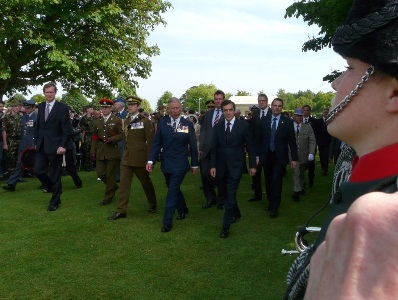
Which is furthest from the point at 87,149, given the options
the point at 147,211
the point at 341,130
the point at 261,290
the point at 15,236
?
the point at 341,130

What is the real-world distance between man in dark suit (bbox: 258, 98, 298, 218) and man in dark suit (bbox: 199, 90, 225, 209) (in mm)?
876

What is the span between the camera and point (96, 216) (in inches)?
290

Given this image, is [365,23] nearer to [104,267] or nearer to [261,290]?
[261,290]

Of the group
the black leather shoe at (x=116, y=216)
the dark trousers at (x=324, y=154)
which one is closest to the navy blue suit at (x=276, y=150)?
the black leather shoe at (x=116, y=216)

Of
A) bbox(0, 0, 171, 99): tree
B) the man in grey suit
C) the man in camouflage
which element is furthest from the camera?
bbox(0, 0, 171, 99): tree

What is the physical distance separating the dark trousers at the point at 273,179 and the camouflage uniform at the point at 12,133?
23.2 ft

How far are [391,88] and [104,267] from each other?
15.3ft

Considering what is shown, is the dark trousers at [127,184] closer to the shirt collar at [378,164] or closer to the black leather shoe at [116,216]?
the black leather shoe at [116,216]

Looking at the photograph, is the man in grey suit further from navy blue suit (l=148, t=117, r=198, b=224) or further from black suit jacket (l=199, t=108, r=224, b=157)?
navy blue suit (l=148, t=117, r=198, b=224)

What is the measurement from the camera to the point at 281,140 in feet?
25.9

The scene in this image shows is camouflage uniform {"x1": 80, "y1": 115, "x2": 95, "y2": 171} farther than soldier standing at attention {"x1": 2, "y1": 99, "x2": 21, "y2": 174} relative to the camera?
Yes

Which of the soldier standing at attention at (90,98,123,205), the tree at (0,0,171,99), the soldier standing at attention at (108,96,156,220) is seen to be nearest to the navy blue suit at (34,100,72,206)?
the soldier standing at attention at (90,98,123,205)

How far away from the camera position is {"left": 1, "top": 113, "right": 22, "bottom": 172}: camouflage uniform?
1142cm

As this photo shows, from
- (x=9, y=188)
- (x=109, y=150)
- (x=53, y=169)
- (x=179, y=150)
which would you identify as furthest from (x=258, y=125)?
(x=9, y=188)
